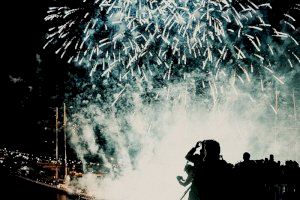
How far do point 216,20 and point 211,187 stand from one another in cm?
629

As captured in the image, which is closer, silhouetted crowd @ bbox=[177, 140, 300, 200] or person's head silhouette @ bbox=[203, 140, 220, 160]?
silhouetted crowd @ bbox=[177, 140, 300, 200]

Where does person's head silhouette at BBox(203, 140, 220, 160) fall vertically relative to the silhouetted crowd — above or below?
above

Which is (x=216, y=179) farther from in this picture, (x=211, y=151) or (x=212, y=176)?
(x=211, y=151)

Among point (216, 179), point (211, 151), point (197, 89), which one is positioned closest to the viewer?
point (216, 179)

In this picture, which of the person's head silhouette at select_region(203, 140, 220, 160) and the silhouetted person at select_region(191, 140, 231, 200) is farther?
the person's head silhouette at select_region(203, 140, 220, 160)

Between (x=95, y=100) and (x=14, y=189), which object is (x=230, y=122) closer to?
(x=14, y=189)

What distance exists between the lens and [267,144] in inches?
1032

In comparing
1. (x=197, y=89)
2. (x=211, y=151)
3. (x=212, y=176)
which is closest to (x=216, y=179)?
(x=212, y=176)

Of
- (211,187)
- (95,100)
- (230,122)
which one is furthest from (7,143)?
(211,187)

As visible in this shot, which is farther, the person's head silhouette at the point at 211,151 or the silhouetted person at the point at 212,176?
the person's head silhouette at the point at 211,151

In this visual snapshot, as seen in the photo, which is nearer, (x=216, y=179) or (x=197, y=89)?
(x=216, y=179)

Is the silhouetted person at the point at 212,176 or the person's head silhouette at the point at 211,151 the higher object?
the person's head silhouette at the point at 211,151

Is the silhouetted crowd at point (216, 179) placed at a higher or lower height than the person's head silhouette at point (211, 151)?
lower

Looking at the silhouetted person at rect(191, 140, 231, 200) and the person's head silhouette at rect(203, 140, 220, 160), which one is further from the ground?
the person's head silhouette at rect(203, 140, 220, 160)
